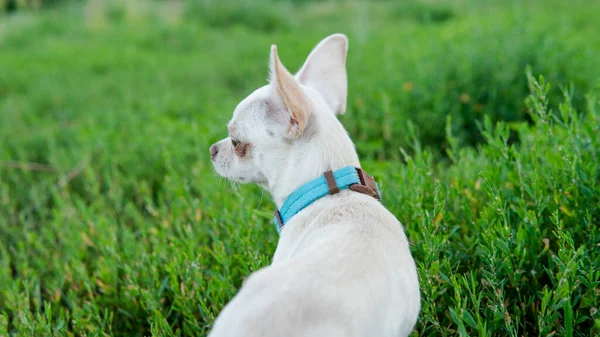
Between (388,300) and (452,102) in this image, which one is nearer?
(388,300)

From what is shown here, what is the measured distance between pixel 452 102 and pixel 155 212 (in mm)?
2200

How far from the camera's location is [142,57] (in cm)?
769

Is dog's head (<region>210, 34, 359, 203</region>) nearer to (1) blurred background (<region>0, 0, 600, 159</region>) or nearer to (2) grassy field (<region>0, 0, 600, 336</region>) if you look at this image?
(2) grassy field (<region>0, 0, 600, 336</region>)

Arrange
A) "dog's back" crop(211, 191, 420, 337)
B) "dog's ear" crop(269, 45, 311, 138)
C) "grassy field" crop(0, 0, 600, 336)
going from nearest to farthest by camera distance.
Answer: "dog's back" crop(211, 191, 420, 337), "dog's ear" crop(269, 45, 311, 138), "grassy field" crop(0, 0, 600, 336)

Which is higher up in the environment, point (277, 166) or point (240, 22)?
point (277, 166)

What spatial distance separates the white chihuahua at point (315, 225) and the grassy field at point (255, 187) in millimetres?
320

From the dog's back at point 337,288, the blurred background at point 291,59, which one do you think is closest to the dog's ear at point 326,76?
the dog's back at point 337,288

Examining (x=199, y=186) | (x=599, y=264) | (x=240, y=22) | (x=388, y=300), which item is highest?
(x=388, y=300)

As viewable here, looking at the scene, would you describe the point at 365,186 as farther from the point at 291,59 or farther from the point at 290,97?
the point at 291,59

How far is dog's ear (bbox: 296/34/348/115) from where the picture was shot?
7.63ft

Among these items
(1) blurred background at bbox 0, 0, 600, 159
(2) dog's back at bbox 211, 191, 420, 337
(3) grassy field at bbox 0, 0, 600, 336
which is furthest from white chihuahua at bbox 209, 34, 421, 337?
(1) blurred background at bbox 0, 0, 600, 159

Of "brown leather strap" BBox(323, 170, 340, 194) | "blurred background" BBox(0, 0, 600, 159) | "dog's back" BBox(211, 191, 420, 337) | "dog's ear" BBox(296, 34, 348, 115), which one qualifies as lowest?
"blurred background" BBox(0, 0, 600, 159)

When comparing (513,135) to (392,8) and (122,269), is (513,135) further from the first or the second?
(392,8)

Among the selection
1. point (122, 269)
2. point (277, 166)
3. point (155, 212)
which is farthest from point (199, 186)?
point (277, 166)
